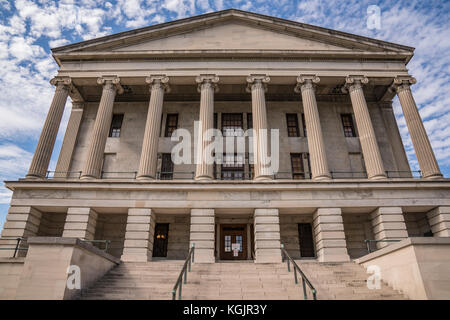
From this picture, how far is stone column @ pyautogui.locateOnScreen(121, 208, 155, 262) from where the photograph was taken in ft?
55.6

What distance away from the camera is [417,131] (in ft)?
69.2

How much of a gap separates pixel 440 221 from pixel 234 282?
548 inches

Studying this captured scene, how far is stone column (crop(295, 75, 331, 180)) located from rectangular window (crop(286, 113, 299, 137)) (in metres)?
3.32

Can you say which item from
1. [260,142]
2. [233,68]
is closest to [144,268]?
[260,142]

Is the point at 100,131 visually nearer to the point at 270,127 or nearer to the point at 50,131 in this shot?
the point at 50,131

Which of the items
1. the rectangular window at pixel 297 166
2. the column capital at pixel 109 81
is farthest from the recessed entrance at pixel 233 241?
the column capital at pixel 109 81

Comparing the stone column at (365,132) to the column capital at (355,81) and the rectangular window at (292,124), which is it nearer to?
the column capital at (355,81)

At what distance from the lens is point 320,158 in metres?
19.8

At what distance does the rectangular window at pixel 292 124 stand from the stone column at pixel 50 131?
58.0 feet

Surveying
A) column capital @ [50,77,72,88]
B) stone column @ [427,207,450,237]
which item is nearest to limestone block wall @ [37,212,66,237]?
column capital @ [50,77,72,88]

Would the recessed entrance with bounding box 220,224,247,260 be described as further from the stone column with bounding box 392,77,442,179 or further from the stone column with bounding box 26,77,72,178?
the stone column with bounding box 392,77,442,179

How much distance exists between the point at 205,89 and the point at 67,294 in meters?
15.9

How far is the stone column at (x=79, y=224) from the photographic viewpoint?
58.1ft
